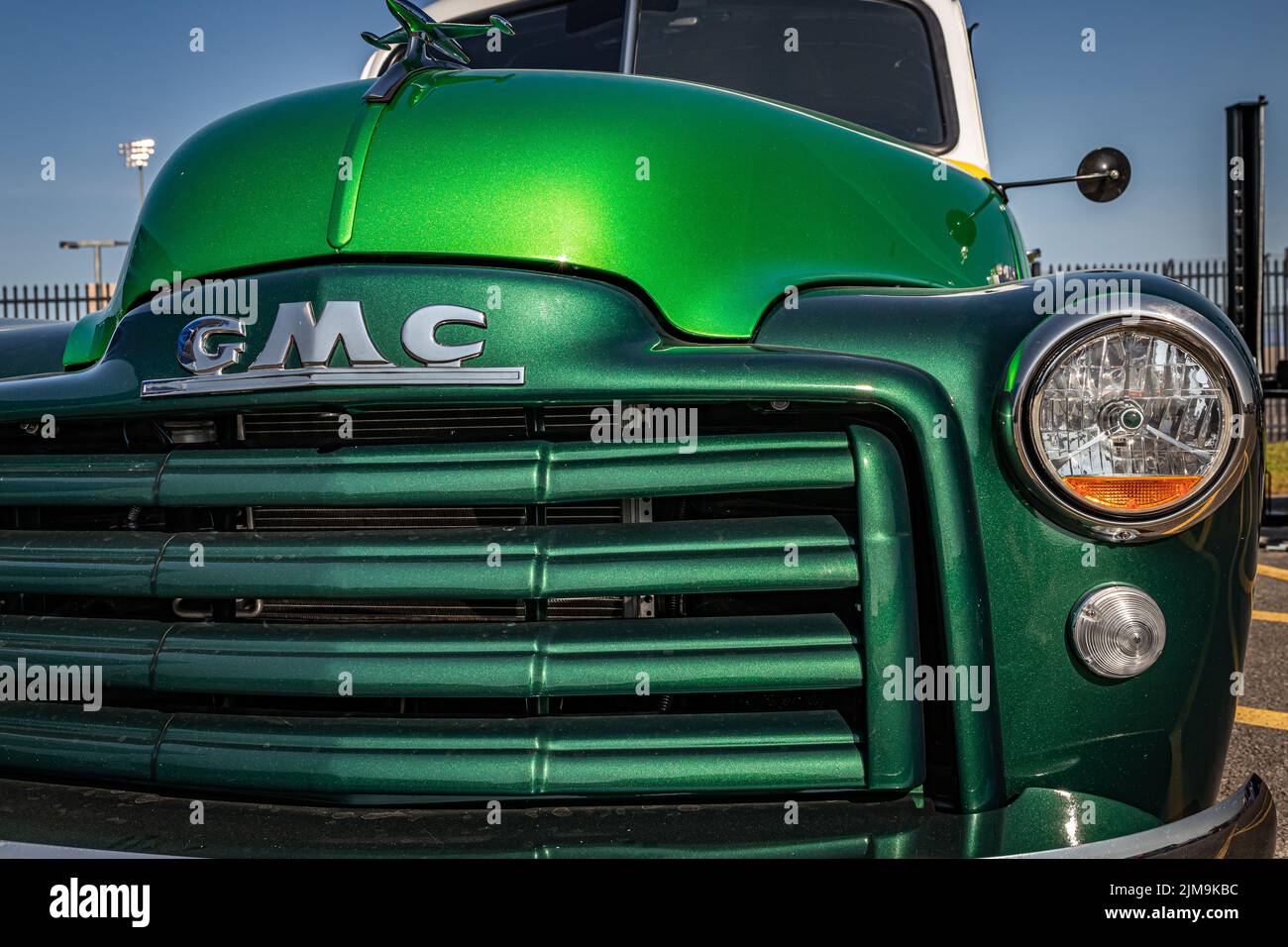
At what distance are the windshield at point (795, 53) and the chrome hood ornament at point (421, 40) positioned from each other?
829mm

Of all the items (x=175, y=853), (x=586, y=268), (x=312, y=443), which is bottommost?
(x=175, y=853)

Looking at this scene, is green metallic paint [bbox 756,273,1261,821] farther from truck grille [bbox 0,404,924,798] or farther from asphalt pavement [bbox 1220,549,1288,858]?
asphalt pavement [bbox 1220,549,1288,858]

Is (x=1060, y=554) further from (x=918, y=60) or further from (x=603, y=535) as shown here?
(x=918, y=60)

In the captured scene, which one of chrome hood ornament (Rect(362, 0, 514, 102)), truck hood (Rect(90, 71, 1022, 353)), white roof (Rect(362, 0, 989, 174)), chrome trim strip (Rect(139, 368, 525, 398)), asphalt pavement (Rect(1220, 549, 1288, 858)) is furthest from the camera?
asphalt pavement (Rect(1220, 549, 1288, 858))

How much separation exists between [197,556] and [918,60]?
2468 millimetres

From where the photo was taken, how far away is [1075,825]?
155cm

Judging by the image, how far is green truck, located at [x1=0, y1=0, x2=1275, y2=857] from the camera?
160 cm

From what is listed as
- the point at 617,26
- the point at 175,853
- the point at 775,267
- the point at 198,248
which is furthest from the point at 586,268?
the point at 617,26

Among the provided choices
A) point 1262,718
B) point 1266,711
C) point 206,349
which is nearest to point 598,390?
point 206,349

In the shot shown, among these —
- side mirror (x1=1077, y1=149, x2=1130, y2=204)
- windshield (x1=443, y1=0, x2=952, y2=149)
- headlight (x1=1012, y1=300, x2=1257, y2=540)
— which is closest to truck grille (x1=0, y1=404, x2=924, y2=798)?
headlight (x1=1012, y1=300, x2=1257, y2=540)

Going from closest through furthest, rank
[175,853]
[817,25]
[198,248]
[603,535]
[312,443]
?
[175,853], [603,535], [312,443], [198,248], [817,25]

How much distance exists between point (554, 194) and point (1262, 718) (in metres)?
3.40

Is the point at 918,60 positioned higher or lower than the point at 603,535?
higher

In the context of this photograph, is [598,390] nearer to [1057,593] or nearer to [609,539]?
[609,539]
